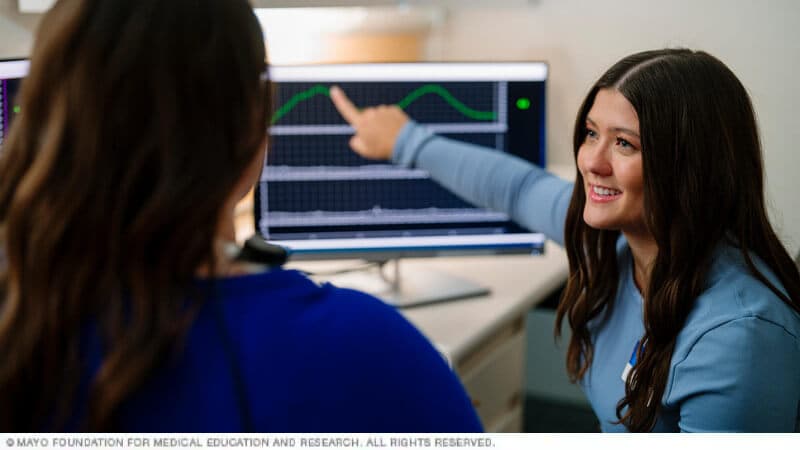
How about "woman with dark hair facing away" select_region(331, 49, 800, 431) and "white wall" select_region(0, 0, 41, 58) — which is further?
"white wall" select_region(0, 0, 41, 58)

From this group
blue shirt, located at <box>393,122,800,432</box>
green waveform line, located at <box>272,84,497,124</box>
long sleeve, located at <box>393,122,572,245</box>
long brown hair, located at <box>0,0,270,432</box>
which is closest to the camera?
long brown hair, located at <box>0,0,270,432</box>

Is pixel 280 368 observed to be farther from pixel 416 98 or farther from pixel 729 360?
pixel 416 98

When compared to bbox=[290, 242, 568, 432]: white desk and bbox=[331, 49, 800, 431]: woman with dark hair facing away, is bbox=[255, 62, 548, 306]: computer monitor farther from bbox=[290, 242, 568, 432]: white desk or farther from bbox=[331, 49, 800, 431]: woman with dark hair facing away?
A: bbox=[331, 49, 800, 431]: woman with dark hair facing away

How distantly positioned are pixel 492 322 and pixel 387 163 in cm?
33

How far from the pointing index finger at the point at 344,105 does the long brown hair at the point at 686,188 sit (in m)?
0.54

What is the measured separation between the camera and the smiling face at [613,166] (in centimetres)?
90

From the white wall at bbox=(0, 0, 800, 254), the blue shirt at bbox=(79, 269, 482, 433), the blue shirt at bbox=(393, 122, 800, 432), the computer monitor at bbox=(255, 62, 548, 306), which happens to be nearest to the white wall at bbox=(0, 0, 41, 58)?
the white wall at bbox=(0, 0, 800, 254)

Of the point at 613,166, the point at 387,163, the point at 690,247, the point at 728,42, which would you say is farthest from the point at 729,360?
the point at 387,163

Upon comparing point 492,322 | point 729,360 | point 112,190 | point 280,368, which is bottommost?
point 492,322

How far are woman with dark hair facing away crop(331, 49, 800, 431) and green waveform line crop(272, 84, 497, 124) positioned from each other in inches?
17.4

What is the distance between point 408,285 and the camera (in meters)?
1.53

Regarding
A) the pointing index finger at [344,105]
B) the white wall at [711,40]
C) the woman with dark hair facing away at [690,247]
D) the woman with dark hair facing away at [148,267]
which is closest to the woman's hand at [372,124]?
the pointing index finger at [344,105]

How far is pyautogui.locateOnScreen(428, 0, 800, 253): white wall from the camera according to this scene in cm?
98
